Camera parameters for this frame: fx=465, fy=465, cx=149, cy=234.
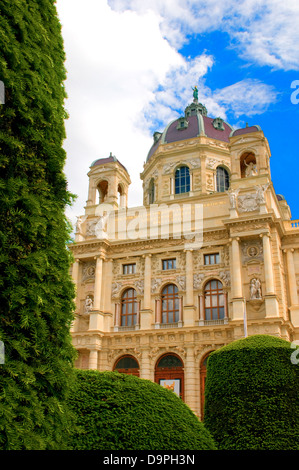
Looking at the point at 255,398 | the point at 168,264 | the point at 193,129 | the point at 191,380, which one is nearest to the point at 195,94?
the point at 193,129

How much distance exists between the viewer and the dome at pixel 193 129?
43500 mm

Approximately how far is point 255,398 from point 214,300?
20.0 meters

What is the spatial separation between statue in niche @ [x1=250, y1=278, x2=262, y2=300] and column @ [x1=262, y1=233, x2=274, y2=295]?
2.16 feet

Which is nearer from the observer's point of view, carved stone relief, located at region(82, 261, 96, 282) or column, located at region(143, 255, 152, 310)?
column, located at region(143, 255, 152, 310)

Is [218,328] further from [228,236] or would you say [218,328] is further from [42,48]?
[42,48]

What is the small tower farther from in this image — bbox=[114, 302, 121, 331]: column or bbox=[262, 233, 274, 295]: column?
bbox=[262, 233, 274, 295]: column

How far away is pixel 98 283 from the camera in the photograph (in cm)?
3431

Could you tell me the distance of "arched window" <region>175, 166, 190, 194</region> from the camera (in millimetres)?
41062

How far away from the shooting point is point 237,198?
33.2 m

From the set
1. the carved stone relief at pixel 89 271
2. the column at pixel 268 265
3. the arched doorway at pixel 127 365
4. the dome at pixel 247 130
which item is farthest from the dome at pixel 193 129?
the arched doorway at pixel 127 365

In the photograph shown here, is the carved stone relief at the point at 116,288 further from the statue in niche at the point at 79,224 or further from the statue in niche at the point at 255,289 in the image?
the statue in niche at the point at 255,289

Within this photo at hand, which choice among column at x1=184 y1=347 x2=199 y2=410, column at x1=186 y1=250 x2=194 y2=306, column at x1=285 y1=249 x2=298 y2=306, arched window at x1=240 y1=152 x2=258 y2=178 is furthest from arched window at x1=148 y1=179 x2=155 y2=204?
column at x1=184 y1=347 x2=199 y2=410

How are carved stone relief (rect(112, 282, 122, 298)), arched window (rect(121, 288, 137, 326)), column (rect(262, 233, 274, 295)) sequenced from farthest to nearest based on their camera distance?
carved stone relief (rect(112, 282, 122, 298)), arched window (rect(121, 288, 137, 326)), column (rect(262, 233, 274, 295))
